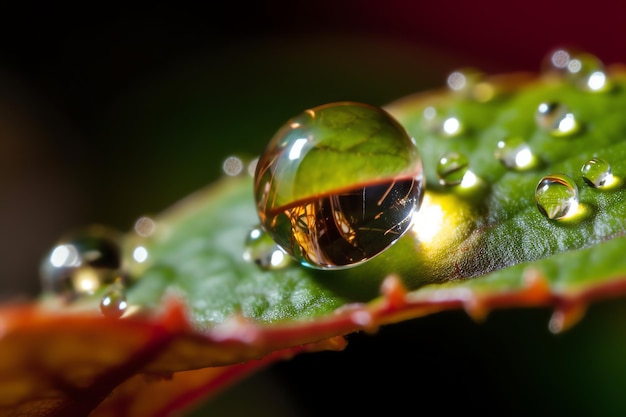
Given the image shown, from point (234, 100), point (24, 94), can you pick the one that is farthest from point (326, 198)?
point (24, 94)

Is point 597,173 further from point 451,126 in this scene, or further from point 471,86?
point 471,86

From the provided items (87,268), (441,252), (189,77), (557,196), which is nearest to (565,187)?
(557,196)

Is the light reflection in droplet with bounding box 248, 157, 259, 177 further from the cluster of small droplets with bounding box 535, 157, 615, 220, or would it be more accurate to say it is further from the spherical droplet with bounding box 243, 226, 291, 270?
the cluster of small droplets with bounding box 535, 157, 615, 220

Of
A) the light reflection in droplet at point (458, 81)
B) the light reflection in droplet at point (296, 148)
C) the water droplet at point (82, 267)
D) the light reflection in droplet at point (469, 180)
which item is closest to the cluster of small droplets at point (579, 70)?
the light reflection in droplet at point (458, 81)

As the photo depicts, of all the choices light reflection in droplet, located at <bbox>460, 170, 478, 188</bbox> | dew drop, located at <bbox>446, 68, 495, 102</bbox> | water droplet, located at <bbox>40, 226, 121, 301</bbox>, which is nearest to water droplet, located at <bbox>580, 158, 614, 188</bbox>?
light reflection in droplet, located at <bbox>460, 170, 478, 188</bbox>

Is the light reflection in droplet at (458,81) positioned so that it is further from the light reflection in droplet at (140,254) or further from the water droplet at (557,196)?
the light reflection in droplet at (140,254)
